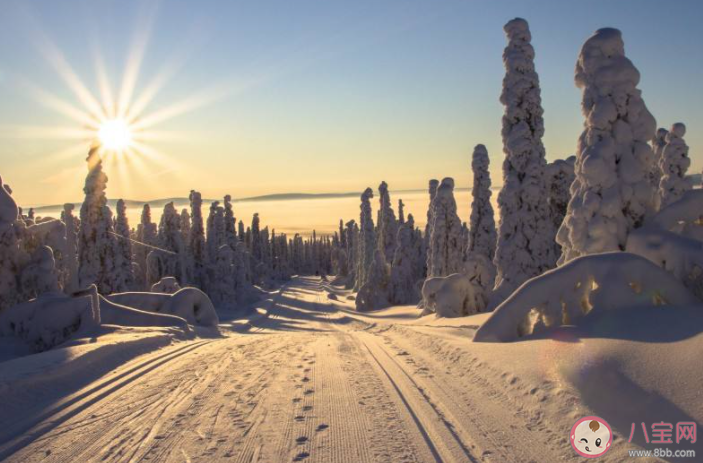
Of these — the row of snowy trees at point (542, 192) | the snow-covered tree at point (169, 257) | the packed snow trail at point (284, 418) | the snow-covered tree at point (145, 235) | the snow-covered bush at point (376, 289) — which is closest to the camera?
the packed snow trail at point (284, 418)

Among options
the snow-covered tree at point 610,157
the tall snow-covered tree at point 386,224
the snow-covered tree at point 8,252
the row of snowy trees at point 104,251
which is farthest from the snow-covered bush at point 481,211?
the tall snow-covered tree at point 386,224

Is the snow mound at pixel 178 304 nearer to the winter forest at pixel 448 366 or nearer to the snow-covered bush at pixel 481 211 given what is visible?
the winter forest at pixel 448 366

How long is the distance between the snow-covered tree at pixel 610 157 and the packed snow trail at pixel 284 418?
198 inches

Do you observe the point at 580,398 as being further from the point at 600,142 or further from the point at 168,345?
the point at 168,345

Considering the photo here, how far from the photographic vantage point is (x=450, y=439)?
5246 millimetres

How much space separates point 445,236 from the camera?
39750mm

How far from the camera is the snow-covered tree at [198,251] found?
6012cm

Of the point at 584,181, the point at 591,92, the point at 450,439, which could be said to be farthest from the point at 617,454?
the point at 591,92

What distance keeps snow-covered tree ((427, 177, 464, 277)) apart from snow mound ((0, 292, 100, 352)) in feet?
92.8

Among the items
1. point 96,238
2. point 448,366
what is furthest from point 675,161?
point 96,238

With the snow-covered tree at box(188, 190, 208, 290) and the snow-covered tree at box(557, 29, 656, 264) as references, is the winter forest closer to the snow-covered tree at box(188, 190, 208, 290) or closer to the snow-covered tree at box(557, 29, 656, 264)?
the snow-covered tree at box(557, 29, 656, 264)

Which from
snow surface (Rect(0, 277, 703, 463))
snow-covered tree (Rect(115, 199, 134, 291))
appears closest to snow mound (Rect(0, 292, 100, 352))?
snow surface (Rect(0, 277, 703, 463))

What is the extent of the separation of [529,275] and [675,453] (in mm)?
17993

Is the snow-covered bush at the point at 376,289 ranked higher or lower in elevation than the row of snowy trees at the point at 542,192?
lower
